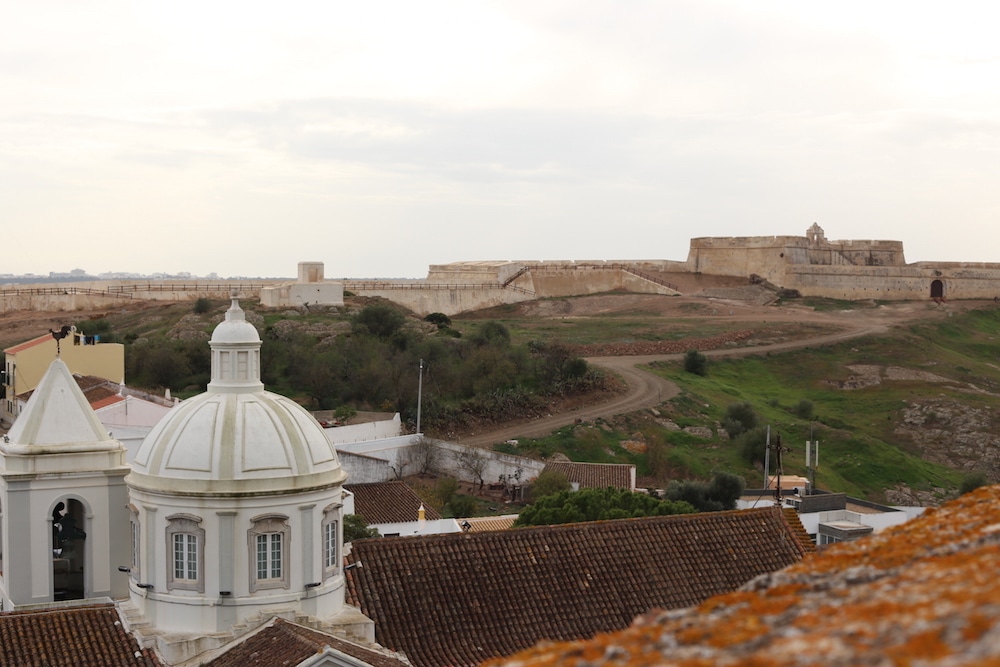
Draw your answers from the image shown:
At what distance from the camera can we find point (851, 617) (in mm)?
2629

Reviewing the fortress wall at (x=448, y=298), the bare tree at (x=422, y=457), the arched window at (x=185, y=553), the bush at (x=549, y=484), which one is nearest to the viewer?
the arched window at (x=185, y=553)

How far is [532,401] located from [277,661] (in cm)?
2602

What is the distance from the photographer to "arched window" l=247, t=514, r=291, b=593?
36.8ft

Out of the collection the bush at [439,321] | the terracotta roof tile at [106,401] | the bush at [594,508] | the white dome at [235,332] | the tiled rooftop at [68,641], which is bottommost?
the bush at [594,508]

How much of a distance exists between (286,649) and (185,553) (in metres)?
1.74

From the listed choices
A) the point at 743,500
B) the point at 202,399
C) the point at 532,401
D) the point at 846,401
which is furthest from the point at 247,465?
the point at 846,401

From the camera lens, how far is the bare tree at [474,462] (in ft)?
98.7

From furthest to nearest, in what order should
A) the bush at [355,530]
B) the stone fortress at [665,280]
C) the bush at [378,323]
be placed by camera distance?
the stone fortress at [665,280], the bush at [378,323], the bush at [355,530]

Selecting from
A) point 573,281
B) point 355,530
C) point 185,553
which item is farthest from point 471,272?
point 185,553

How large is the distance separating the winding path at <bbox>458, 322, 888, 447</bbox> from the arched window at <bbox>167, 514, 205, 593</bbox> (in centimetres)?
2079

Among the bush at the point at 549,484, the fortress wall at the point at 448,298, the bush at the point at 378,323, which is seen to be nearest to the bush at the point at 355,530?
the bush at the point at 549,484

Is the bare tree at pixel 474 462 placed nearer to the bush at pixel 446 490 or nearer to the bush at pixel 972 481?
the bush at pixel 446 490

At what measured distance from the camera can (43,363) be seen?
113 feet

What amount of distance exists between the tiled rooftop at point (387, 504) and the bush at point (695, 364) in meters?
18.7
